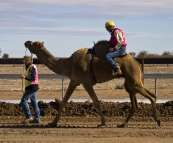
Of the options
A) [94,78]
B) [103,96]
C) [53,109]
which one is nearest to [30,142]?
[94,78]

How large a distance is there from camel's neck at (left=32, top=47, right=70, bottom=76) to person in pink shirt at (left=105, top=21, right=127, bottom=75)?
132 cm

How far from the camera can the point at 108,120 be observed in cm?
1747

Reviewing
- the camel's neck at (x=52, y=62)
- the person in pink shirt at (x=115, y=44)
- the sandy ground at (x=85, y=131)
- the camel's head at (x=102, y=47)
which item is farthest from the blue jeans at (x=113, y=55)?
the sandy ground at (x=85, y=131)

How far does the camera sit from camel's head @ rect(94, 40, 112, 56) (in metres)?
15.6

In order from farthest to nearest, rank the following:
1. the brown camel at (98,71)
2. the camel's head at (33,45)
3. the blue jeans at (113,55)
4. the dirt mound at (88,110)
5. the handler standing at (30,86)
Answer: the dirt mound at (88,110) → the handler standing at (30,86) → the camel's head at (33,45) → the brown camel at (98,71) → the blue jeans at (113,55)

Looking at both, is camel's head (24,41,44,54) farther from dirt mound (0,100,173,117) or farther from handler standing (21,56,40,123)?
dirt mound (0,100,173,117)

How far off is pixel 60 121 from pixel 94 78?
7.08 ft

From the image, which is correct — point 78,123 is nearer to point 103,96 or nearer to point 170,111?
point 170,111

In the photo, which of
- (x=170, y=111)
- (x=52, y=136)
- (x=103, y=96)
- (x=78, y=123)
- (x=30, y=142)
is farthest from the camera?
(x=103, y=96)

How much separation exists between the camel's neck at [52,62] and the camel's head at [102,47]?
2.89 feet

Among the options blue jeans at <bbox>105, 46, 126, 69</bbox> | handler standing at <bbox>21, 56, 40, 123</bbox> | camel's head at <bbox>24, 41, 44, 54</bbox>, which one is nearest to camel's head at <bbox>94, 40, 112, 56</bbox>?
blue jeans at <bbox>105, 46, 126, 69</bbox>

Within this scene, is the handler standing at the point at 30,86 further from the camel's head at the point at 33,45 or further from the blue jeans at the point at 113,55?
the blue jeans at the point at 113,55

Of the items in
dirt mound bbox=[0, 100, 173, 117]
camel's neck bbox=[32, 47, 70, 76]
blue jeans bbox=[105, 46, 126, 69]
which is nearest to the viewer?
blue jeans bbox=[105, 46, 126, 69]

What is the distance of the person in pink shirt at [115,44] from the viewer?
15.2 m
